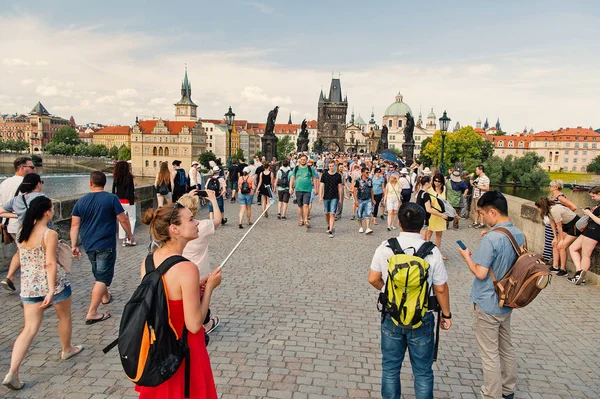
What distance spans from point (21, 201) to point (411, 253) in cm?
472

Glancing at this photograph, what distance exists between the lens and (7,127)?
16012 cm

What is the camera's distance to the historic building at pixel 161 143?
108 meters

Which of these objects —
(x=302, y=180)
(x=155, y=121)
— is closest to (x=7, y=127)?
(x=155, y=121)

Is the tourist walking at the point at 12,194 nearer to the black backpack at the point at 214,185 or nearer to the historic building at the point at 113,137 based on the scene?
the black backpack at the point at 214,185

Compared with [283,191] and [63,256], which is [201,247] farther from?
[283,191]

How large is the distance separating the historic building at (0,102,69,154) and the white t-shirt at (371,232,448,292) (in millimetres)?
175562

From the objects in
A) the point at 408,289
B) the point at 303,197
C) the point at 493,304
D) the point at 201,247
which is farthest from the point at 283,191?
the point at 408,289

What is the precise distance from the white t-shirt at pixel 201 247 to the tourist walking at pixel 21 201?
2009 mm

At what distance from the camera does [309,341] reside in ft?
15.1

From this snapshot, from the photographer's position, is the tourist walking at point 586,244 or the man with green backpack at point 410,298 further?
the tourist walking at point 586,244

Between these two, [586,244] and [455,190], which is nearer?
[586,244]

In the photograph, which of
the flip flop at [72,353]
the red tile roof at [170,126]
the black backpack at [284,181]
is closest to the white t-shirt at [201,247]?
the flip flop at [72,353]

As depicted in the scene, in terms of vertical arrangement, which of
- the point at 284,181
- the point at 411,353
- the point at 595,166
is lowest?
A: the point at 595,166

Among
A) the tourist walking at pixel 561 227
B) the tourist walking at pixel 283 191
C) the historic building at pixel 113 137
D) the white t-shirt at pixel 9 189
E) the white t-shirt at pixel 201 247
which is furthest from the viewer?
the historic building at pixel 113 137
